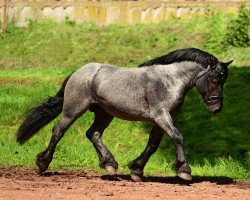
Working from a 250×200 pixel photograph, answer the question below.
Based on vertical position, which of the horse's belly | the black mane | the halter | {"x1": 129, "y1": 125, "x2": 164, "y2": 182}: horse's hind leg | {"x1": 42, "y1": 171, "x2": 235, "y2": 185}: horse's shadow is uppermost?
the black mane

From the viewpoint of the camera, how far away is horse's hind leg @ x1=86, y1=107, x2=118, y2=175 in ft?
38.9

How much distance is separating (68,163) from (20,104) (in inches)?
163

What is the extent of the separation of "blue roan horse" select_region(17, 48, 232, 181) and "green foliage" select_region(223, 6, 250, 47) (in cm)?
1339

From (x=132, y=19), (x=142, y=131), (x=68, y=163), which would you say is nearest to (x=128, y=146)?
(x=142, y=131)

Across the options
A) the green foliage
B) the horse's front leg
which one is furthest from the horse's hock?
the horse's front leg

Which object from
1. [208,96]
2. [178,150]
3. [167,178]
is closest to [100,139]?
[167,178]

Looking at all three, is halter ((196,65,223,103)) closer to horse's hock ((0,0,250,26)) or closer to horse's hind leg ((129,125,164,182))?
horse's hind leg ((129,125,164,182))

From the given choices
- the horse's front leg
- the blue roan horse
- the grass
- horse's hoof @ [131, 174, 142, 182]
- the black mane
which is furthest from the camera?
the grass

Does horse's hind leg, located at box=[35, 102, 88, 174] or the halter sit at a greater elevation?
the halter

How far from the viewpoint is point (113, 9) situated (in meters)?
29.5

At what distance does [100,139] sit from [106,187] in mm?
1793

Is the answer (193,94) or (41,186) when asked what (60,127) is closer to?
(41,186)

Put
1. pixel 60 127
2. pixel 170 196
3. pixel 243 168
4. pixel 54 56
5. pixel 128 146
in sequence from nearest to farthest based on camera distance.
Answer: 1. pixel 170 196
2. pixel 60 127
3. pixel 243 168
4. pixel 128 146
5. pixel 54 56

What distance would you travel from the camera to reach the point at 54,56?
1026 inches
